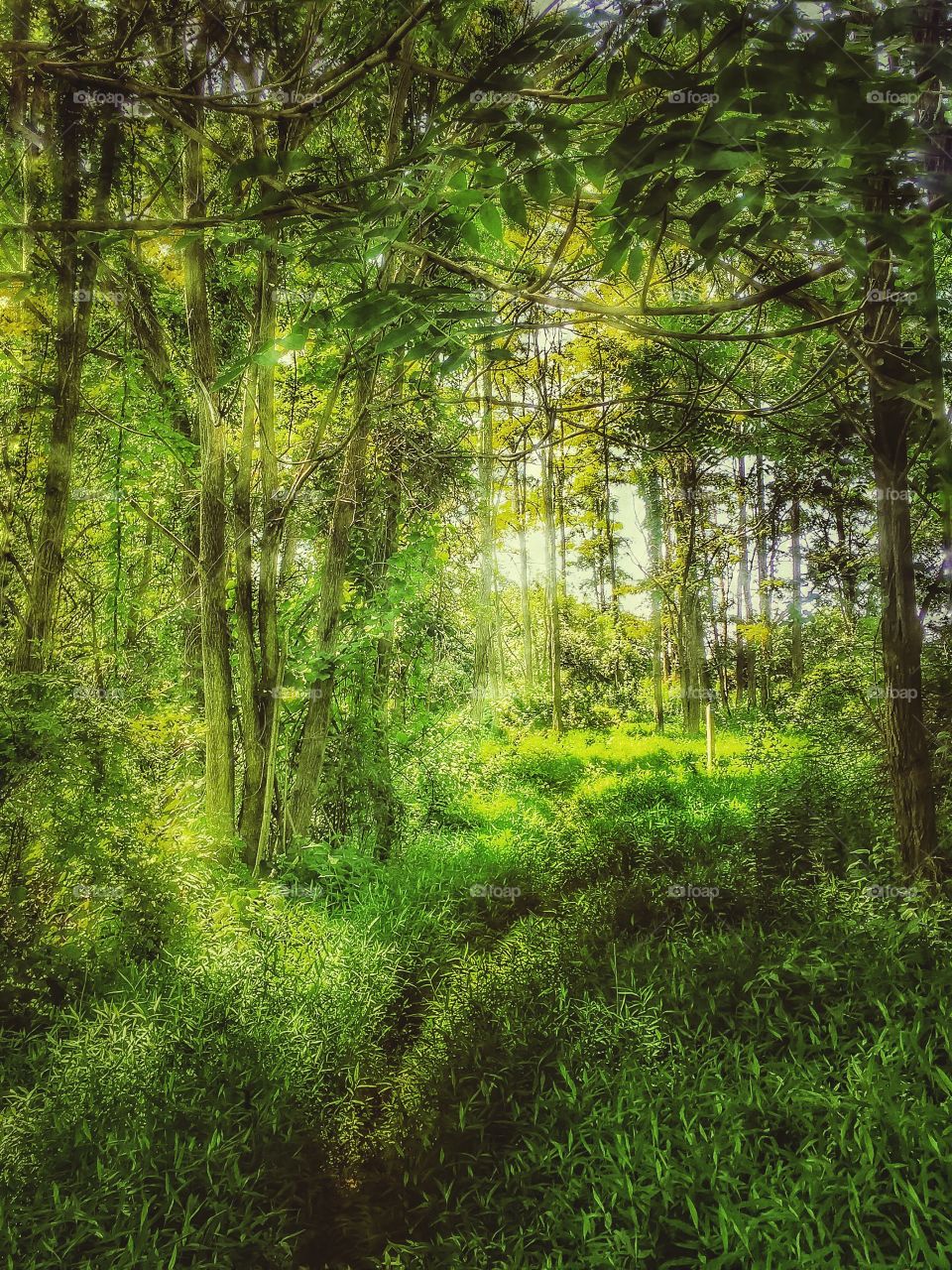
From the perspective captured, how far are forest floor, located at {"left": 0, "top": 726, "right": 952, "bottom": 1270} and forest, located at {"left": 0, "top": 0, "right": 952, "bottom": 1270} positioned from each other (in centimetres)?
3

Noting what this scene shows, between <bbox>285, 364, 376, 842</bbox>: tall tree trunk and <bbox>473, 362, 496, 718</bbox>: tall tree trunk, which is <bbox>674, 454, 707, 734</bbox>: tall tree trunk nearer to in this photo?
<bbox>473, 362, 496, 718</bbox>: tall tree trunk

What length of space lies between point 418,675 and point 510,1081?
4.28 meters

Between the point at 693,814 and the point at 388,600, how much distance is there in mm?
3868

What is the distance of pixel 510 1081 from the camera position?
298 centimetres

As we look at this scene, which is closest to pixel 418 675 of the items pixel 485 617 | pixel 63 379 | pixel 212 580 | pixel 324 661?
pixel 324 661

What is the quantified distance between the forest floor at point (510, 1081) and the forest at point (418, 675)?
0.03 m

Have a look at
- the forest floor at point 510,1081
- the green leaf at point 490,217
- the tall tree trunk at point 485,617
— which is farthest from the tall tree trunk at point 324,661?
the tall tree trunk at point 485,617

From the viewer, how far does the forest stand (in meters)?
1.51

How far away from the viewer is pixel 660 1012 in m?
3.27

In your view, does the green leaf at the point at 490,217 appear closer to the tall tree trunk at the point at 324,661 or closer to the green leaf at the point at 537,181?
the green leaf at the point at 537,181

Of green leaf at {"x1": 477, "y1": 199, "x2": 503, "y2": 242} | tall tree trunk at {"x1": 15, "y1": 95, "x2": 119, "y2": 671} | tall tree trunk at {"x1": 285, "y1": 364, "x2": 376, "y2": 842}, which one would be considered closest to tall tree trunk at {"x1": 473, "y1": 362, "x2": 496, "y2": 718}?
tall tree trunk at {"x1": 285, "y1": 364, "x2": 376, "y2": 842}

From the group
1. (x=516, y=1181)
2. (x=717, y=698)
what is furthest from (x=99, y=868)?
(x=717, y=698)

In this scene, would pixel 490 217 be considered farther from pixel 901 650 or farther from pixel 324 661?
pixel 324 661

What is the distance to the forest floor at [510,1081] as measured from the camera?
2.15 metres
